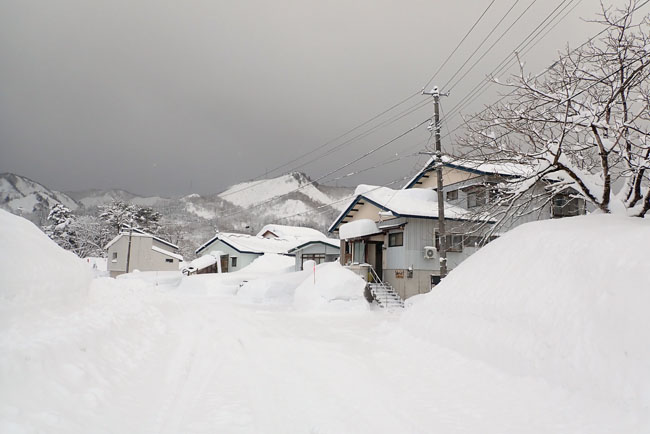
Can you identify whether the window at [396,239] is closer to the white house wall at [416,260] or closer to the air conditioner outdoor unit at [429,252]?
the white house wall at [416,260]

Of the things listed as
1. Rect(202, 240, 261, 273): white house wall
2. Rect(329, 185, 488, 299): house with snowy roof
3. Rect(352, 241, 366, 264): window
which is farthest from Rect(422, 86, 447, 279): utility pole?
Rect(202, 240, 261, 273): white house wall

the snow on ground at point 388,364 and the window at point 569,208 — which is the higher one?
the window at point 569,208

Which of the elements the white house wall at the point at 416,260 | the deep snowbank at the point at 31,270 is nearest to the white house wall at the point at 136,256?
the white house wall at the point at 416,260

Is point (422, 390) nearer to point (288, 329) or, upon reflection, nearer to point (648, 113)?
point (288, 329)

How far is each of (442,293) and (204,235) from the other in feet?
305

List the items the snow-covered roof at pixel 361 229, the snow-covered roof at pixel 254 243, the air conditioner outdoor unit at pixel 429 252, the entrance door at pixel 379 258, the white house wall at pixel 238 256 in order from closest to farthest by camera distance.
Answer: the air conditioner outdoor unit at pixel 429 252 < the snow-covered roof at pixel 361 229 < the entrance door at pixel 379 258 < the white house wall at pixel 238 256 < the snow-covered roof at pixel 254 243

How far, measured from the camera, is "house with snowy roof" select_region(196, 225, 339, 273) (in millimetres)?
35031

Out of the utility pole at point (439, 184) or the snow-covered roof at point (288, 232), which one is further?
the snow-covered roof at point (288, 232)

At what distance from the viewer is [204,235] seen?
96.1m

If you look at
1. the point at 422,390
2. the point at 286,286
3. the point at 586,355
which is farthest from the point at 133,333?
the point at 286,286

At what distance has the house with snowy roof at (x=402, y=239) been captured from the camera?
21.4 meters

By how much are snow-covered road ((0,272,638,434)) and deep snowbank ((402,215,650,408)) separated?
336 mm

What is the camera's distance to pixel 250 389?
19.4ft

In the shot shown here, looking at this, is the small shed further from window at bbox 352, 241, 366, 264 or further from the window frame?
the window frame
